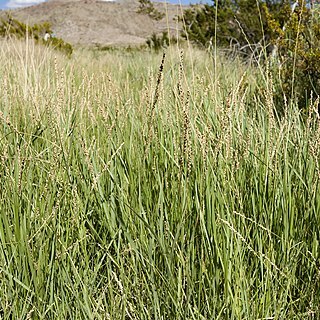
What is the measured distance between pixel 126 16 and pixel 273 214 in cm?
4989

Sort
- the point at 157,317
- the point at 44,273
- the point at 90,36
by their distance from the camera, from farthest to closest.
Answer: the point at 90,36
the point at 44,273
the point at 157,317

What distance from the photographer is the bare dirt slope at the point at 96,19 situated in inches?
1597

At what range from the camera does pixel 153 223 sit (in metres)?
1.21

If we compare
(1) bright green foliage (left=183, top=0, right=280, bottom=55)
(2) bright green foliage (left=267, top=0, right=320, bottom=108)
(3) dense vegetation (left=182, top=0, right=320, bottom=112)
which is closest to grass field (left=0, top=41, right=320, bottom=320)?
(3) dense vegetation (left=182, top=0, right=320, bottom=112)

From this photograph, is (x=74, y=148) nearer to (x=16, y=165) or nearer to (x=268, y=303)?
(x=16, y=165)

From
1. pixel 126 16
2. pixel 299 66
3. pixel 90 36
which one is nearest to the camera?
pixel 299 66

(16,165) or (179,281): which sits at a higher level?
(16,165)

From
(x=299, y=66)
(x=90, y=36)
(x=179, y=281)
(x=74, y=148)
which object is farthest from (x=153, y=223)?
(x=90, y=36)

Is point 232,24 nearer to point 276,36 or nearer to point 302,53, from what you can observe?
point 276,36

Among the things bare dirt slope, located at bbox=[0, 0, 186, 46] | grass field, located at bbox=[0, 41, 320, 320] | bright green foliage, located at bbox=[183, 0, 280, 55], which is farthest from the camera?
bare dirt slope, located at bbox=[0, 0, 186, 46]

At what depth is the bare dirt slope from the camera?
133 feet

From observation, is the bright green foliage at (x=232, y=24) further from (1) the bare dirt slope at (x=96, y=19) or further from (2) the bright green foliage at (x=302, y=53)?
(1) the bare dirt slope at (x=96, y=19)

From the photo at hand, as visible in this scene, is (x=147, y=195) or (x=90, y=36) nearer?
(x=147, y=195)

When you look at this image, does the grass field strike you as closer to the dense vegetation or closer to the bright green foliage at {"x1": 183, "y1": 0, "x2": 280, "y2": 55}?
the dense vegetation
